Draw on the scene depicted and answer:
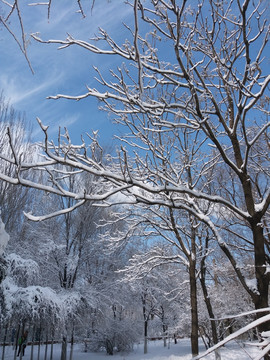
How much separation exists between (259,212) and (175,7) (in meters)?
2.79

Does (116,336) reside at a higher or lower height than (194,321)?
lower

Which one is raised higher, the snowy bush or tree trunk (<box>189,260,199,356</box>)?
tree trunk (<box>189,260,199,356</box>)

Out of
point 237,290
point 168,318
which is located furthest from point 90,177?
point 168,318

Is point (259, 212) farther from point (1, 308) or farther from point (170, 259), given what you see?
point (1, 308)

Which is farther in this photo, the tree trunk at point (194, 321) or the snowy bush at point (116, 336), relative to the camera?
the snowy bush at point (116, 336)

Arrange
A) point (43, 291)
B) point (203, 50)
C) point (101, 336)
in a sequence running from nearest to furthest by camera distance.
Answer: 1. point (203, 50)
2. point (43, 291)
3. point (101, 336)

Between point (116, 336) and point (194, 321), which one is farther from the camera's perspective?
point (116, 336)

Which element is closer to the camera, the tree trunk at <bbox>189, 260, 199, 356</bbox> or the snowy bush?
the tree trunk at <bbox>189, 260, 199, 356</bbox>

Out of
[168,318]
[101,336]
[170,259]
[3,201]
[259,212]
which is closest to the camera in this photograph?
[259,212]

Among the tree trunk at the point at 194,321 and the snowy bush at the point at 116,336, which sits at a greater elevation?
the tree trunk at the point at 194,321

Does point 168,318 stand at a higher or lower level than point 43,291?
lower

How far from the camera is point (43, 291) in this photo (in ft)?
39.1

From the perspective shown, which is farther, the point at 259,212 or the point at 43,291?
the point at 43,291

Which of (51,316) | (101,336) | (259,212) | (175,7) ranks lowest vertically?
(101,336)
